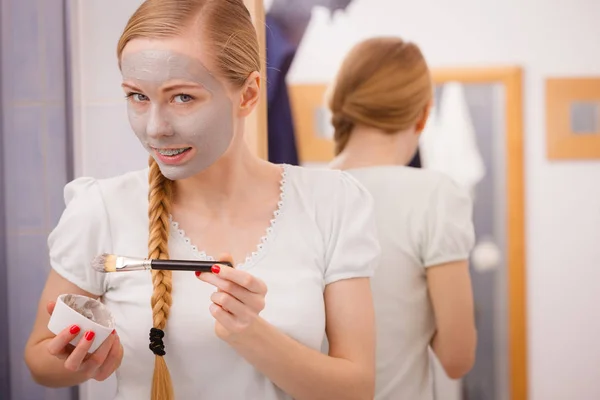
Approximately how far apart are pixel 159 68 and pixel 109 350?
0.30m

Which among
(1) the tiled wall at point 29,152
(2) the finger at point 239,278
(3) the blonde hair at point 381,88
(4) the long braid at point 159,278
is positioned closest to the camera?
(2) the finger at point 239,278

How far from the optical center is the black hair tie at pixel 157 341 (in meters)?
0.77

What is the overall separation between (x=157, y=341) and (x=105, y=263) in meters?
0.10

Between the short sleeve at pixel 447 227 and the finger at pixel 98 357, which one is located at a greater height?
the short sleeve at pixel 447 227

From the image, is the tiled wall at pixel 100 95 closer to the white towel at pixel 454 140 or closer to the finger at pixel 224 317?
the finger at pixel 224 317

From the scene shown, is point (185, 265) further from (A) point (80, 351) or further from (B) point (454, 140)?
(B) point (454, 140)

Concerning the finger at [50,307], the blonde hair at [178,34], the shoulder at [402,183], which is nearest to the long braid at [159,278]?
the blonde hair at [178,34]

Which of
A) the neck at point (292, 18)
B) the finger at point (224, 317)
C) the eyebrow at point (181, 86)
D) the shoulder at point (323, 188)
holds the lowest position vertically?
the finger at point (224, 317)

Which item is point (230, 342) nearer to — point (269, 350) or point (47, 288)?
point (269, 350)

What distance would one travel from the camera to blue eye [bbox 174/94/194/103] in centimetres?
78

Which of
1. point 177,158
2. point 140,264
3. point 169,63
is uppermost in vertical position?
point 169,63

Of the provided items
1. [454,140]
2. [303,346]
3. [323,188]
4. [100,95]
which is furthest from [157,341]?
[454,140]

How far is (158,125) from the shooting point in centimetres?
77

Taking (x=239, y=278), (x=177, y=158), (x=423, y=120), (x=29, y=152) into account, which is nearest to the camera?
(x=239, y=278)
